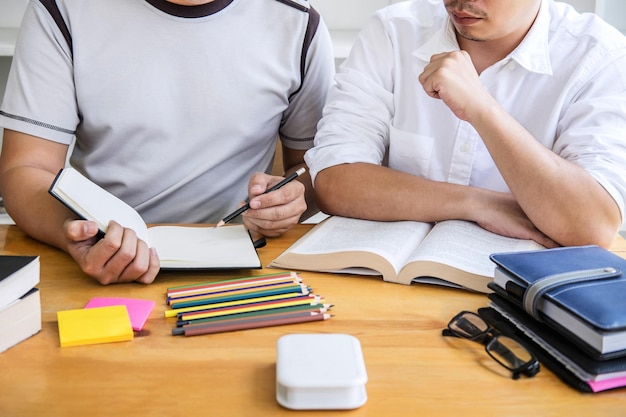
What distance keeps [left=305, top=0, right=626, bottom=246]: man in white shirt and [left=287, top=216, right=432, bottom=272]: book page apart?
42mm

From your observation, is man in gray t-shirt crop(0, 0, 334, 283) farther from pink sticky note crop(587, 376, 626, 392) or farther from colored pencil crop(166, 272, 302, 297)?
pink sticky note crop(587, 376, 626, 392)

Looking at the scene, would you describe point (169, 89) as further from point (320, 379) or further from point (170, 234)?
point (320, 379)

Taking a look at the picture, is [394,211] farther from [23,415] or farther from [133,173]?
[23,415]

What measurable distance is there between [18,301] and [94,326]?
0.33 feet

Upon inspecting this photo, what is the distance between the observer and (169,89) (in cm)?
165

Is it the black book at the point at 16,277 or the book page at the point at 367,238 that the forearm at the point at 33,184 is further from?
the book page at the point at 367,238

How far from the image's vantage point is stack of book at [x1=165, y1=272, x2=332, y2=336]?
3.28ft

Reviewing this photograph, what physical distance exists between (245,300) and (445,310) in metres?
0.29

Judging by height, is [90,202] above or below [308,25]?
below

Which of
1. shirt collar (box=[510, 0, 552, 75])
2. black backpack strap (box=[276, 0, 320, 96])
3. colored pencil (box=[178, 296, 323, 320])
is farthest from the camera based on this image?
black backpack strap (box=[276, 0, 320, 96])

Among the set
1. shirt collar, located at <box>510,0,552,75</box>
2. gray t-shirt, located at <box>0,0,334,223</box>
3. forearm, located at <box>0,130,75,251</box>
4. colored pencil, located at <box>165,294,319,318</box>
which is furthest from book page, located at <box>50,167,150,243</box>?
shirt collar, located at <box>510,0,552,75</box>

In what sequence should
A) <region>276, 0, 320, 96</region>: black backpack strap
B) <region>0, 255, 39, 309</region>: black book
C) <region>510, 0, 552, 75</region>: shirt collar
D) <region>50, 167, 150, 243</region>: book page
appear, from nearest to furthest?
<region>0, 255, 39, 309</region>: black book
<region>50, 167, 150, 243</region>: book page
<region>510, 0, 552, 75</region>: shirt collar
<region>276, 0, 320, 96</region>: black backpack strap

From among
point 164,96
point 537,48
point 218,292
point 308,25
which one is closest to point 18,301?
point 218,292

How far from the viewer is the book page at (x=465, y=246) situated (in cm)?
115
